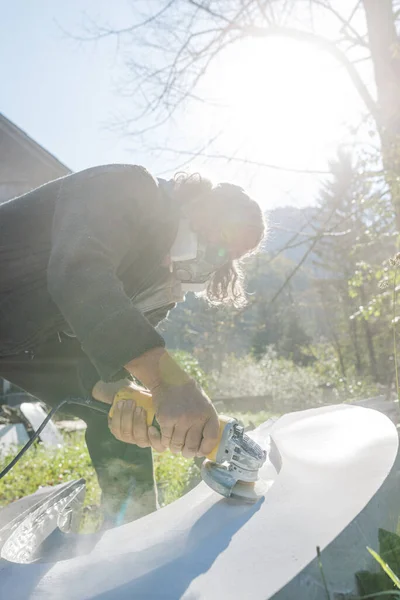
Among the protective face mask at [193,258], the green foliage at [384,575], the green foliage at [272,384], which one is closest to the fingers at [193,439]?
the green foliage at [384,575]

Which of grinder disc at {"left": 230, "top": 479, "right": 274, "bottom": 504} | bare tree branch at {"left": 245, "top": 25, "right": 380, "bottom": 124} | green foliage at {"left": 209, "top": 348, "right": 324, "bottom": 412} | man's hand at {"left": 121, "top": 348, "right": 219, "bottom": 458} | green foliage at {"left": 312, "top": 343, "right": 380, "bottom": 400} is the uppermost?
bare tree branch at {"left": 245, "top": 25, "right": 380, "bottom": 124}

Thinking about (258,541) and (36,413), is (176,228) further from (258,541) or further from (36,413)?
(36,413)

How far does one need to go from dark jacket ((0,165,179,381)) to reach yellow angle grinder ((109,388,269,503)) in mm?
312

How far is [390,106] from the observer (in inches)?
191

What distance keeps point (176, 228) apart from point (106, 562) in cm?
132

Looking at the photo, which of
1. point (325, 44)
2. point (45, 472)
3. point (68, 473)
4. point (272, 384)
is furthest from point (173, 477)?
point (272, 384)

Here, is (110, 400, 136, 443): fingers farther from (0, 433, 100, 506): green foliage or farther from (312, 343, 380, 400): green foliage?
(312, 343, 380, 400): green foliage

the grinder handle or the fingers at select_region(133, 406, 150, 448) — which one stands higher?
the grinder handle

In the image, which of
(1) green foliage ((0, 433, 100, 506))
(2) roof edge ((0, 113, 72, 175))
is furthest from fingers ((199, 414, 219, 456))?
(2) roof edge ((0, 113, 72, 175))

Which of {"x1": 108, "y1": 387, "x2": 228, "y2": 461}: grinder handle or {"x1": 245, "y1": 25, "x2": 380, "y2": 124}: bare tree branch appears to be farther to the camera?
{"x1": 245, "y1": 25, "x2": 380, "y2": 124}: bare tree branch

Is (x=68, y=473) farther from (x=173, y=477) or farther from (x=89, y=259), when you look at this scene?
(x=89, y=259)

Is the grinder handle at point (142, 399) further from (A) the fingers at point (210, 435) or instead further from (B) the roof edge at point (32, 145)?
(B) the roof edge at point (32, 145)

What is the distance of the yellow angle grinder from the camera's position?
127 cm

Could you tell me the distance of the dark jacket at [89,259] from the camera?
1.23 m
